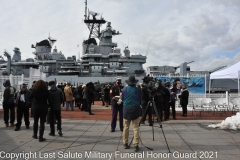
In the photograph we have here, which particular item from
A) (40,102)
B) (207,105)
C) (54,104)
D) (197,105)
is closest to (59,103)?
(54,104)

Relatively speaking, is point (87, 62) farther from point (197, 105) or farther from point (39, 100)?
point (39, 100)

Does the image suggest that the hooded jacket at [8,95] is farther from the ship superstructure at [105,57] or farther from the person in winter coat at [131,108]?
the ship superstructure at [105,57]

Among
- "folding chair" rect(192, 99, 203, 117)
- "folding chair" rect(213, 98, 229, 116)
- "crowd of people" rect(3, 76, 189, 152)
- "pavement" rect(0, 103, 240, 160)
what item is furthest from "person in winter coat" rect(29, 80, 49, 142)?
"folding chair" rect(213, 98, 229, 116)

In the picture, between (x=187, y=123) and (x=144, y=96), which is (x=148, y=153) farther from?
(x=187, y=123)

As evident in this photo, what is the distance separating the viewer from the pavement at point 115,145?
5.11m

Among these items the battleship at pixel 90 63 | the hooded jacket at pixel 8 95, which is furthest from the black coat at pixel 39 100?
the battleship at pixel 90 63

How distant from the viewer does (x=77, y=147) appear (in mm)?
5766

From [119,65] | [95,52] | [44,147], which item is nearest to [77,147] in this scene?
[44,147]

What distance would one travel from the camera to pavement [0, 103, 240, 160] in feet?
16.8

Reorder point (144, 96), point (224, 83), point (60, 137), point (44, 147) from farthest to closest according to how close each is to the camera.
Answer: point (224, 83) < point (144, 96) < point (60, 137) < point (44, 147)

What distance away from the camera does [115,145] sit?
598 centimetres

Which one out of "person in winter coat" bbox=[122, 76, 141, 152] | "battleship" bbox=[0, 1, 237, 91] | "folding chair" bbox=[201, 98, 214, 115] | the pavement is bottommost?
the pavement

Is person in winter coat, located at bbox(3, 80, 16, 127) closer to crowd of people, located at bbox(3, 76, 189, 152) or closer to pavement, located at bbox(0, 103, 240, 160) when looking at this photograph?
crowd of people, located at bbox(3, 76, 189, 152)

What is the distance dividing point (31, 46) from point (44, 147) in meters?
59.0
